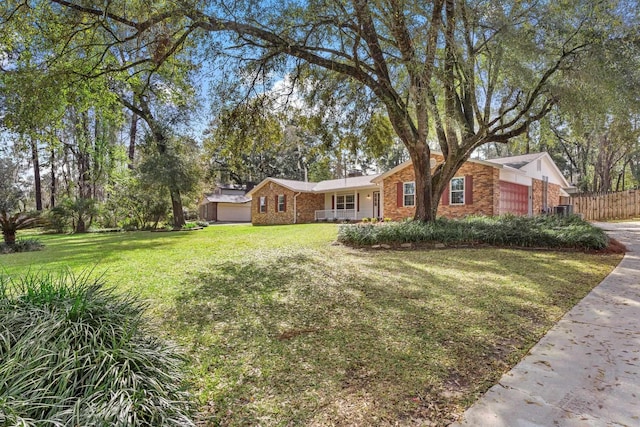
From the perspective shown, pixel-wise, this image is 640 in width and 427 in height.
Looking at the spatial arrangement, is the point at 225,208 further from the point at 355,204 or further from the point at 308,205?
the point at 355,204

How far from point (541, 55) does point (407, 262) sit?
6.38 m

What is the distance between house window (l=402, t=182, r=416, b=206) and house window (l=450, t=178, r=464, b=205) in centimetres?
205

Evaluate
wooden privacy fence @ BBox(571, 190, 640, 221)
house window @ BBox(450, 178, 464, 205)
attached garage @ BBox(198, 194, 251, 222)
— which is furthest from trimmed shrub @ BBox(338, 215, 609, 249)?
attached garage @ BBox(198, 194, 251, 222)

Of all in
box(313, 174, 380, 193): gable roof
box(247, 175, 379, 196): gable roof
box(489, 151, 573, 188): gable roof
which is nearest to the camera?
box(489, 151, 573, 188): gable roof

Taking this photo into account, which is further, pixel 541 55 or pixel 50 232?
pixel 50 232

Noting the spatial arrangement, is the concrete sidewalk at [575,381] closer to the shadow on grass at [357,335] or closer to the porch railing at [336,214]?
the shadow on grass at [357,335]

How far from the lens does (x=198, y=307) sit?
4148 mm

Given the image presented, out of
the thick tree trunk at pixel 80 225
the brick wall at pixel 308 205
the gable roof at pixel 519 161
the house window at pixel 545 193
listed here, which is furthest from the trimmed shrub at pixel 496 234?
the thick tree trunk at pixel 80 225

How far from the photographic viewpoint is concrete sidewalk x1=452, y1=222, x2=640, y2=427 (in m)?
2.16

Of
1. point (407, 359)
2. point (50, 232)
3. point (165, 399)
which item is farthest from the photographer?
point (50, 232)

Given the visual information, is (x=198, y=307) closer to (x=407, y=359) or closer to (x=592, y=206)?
(x=407, y=359)

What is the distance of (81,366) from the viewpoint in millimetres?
2086

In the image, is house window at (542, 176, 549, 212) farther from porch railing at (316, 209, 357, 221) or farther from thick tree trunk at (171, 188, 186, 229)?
thick tree trunk at (171, 188, 186, 229)

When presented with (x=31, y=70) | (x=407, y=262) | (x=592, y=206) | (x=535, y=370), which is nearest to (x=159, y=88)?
(x=31, y=70)
